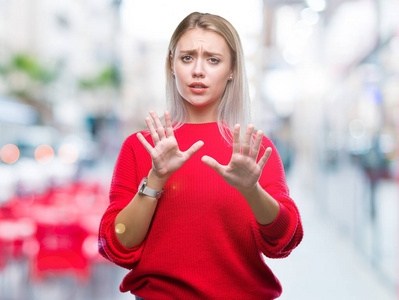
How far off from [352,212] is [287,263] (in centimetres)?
180

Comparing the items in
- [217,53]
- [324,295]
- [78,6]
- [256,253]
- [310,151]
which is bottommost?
[324,295]

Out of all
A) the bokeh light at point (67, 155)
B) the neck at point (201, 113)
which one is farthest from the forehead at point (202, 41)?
the bokeh light at point (67, 155)

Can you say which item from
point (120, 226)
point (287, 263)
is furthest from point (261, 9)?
point (287, 263)

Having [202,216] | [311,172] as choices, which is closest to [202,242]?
[202,216]

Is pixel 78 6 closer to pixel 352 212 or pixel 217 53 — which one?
pixel 352 212

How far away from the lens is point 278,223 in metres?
1.09

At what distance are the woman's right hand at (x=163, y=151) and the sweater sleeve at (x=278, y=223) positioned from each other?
0.23m

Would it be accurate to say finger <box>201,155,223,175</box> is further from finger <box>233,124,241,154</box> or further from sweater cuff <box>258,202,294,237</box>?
sweater cuff <box>258,202,294,237</box>

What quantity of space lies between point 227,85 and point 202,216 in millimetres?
328

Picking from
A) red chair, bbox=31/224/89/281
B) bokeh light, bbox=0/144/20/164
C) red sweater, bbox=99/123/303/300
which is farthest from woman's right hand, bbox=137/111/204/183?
bokeh light, bbox=0/144/20/164

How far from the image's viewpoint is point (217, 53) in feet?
3.78

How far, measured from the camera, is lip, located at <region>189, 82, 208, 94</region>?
1.15 m

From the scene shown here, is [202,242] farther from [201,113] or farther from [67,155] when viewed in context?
[67,155]

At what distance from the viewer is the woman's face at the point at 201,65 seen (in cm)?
114
